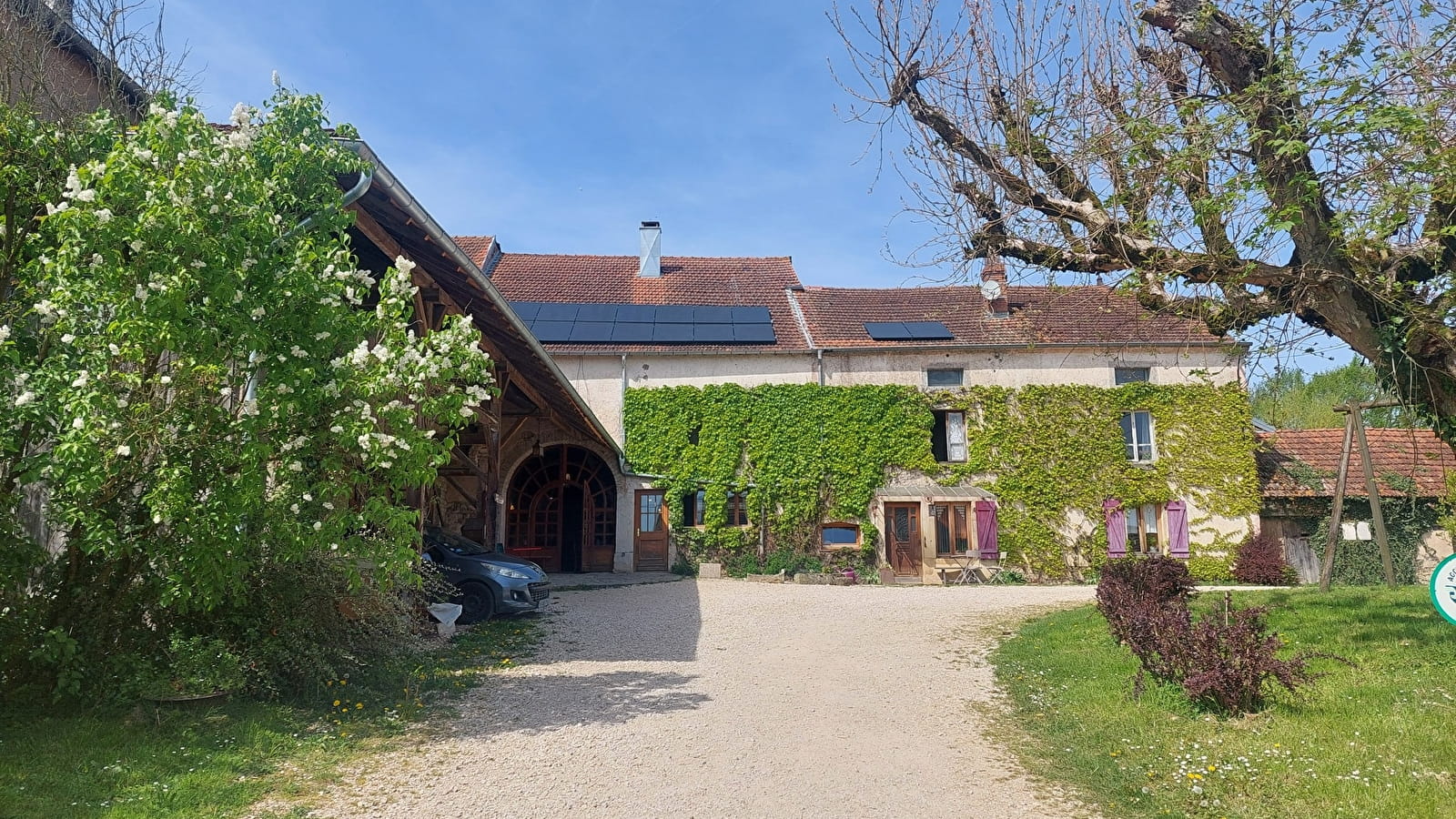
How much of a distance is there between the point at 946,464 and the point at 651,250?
33.1 feet

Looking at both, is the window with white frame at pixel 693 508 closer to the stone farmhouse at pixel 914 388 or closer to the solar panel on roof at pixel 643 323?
the stone farmhouse at pixel 914 388

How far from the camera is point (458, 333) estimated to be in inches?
237

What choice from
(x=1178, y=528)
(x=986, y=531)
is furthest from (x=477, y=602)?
(x=1178, y=528)

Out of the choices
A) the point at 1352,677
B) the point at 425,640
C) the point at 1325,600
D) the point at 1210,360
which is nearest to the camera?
the point at 1352,677

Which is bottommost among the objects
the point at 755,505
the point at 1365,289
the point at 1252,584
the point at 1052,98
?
the point at 1252,584

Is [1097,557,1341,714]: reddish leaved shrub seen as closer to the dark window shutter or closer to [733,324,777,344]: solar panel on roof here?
the dark window shutter

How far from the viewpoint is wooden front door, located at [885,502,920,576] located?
64.2ft

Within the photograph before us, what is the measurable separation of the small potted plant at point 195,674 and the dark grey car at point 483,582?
494 centimetres

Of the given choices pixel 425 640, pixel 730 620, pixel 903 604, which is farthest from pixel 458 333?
pixel 903 604

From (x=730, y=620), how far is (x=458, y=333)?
6782 mm

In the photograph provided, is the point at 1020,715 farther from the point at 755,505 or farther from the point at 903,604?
the point at 755,505

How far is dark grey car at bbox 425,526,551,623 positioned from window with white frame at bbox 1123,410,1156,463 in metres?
15.2

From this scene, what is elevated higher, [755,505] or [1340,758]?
[755,505]

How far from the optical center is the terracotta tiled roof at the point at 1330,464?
1958cm
